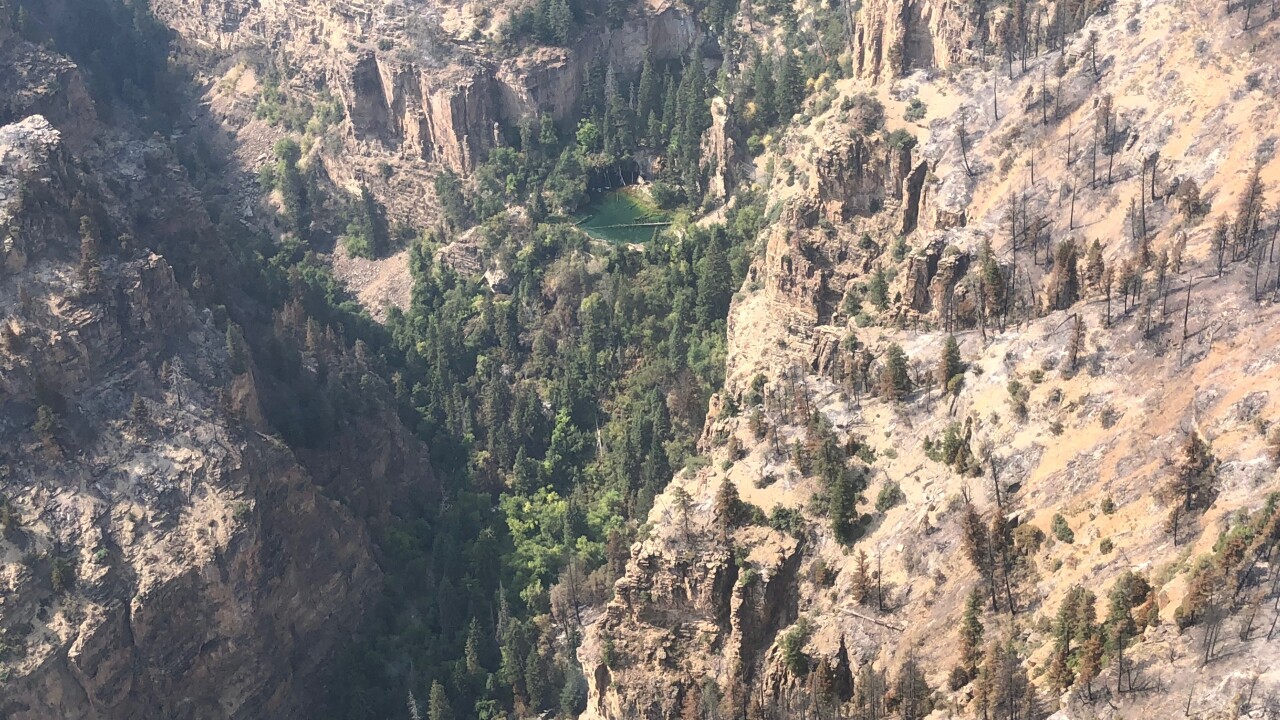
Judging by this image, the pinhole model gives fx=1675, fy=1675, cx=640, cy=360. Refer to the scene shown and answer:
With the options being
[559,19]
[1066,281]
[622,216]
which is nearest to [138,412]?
[622,216]

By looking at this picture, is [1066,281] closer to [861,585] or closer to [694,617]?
[861,585]

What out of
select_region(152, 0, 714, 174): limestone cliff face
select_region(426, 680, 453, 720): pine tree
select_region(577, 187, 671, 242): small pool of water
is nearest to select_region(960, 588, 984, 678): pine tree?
select_region(426, 680, 453, 720): pine tree

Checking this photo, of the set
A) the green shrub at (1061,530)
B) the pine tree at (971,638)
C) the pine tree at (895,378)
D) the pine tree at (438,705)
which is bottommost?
the pine tree at (438,705)

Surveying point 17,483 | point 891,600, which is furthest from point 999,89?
point 17,483

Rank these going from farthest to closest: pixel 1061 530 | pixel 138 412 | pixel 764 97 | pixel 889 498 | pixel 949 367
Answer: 1. pixel 764 97
2. pixel 138 412
3. pixel 949 367
4. pixel 889 498
5. pixel 1061 530

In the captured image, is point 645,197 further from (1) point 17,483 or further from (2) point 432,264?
(1) point 17,483

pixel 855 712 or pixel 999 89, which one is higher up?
pixel 999 89

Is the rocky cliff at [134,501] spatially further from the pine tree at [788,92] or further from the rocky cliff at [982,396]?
the pine tree at [788,92]

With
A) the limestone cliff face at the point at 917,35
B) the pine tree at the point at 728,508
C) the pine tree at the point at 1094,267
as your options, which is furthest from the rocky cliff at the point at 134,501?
the pine tree at the point at 1094,267
